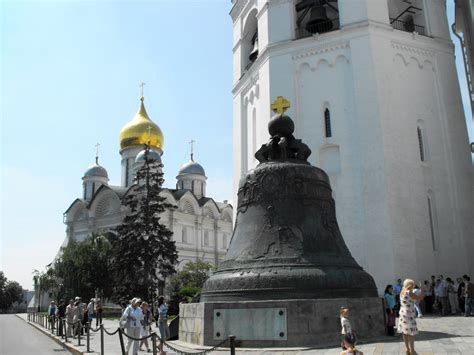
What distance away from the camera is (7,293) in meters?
74.2

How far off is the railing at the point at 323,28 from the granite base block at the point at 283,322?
15.2 metres

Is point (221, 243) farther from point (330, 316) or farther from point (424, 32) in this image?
point (330, 316)

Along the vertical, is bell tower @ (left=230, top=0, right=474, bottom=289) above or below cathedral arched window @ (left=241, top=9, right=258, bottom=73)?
below

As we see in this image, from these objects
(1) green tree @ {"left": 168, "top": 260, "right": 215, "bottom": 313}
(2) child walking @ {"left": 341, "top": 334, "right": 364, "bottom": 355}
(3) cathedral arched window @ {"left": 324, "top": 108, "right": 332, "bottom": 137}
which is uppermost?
(3) cathedral arched window @ {"left": 324, "top": 108, "right": 332, "bottom": 137}

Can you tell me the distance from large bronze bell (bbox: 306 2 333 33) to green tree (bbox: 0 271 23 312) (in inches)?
2716

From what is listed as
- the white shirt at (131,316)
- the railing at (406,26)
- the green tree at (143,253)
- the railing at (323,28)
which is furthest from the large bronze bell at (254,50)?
the white shirt at (131,316)

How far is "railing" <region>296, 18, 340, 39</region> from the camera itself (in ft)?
67.9

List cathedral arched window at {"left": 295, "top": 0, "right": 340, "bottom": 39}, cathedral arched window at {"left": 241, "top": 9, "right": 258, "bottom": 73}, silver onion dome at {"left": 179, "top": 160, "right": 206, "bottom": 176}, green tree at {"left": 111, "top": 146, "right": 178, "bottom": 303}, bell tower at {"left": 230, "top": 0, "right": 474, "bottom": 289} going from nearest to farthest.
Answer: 1. bell tower at {"left": 230, "top": 0, "right": 474, "bottom": 289}
2. cathedral arched window at {"left": 295, "top": 0, "right": 340, "bottom": 39}
3. cathedral arched window at {"left": 241, "top": 9, "right": 258, "bottom": 73}
4. green tree at {"left": 111, "top": 146, "right": 178, "bottom": 303}
5. silver onion dome at {"left": 179, "top": 160, "right": 206, "bottom": 176}

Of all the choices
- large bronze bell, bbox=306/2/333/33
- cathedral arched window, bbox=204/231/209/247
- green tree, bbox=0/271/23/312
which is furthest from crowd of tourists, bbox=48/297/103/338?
green tree, bbox=0/271/23/312

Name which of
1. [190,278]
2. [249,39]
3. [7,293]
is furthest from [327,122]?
[7,293]

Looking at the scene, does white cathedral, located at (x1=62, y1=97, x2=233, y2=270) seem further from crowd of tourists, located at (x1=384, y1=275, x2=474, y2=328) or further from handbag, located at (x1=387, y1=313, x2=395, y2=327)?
handbag, located at (x1=387, y1=313, x2=395, y2=327)

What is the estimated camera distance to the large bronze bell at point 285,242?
24.2 feet

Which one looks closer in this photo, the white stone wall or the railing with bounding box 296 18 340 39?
the railing with bounding box 296 18 340 39

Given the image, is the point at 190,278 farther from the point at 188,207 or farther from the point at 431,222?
the point at 431,222
